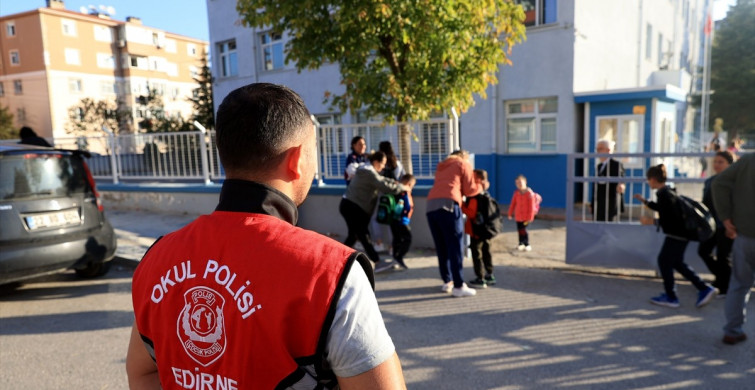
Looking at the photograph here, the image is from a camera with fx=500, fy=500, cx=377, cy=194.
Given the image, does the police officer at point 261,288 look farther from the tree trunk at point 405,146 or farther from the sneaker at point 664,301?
the tree trunk at point 405,146

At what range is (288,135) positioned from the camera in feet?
4.23

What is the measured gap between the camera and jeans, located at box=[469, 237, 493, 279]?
20.3 ft

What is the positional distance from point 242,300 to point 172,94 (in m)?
62.5

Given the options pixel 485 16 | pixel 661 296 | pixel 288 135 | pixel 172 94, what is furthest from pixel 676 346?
pixel 172 94

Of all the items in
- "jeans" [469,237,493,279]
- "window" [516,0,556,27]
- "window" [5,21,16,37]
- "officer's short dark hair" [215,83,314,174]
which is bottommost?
"jeans" [469,237,493,279]

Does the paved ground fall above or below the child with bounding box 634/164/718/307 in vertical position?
below

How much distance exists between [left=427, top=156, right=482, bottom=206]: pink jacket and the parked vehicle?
441 centimetres

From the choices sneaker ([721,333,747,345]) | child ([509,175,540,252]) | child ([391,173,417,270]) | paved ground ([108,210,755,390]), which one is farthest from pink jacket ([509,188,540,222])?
sneaker ([721,333,747,345])

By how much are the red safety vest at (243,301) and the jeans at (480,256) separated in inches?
204

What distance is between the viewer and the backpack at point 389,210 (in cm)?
696

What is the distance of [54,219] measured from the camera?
6.07 metres

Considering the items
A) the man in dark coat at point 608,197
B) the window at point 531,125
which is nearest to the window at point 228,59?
the window at point 531,125

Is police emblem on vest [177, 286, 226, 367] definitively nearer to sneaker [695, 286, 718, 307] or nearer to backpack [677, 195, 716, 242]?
backpack [677, 195, 716, 242]

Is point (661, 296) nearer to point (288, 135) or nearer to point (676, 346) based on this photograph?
point (676, 346)
